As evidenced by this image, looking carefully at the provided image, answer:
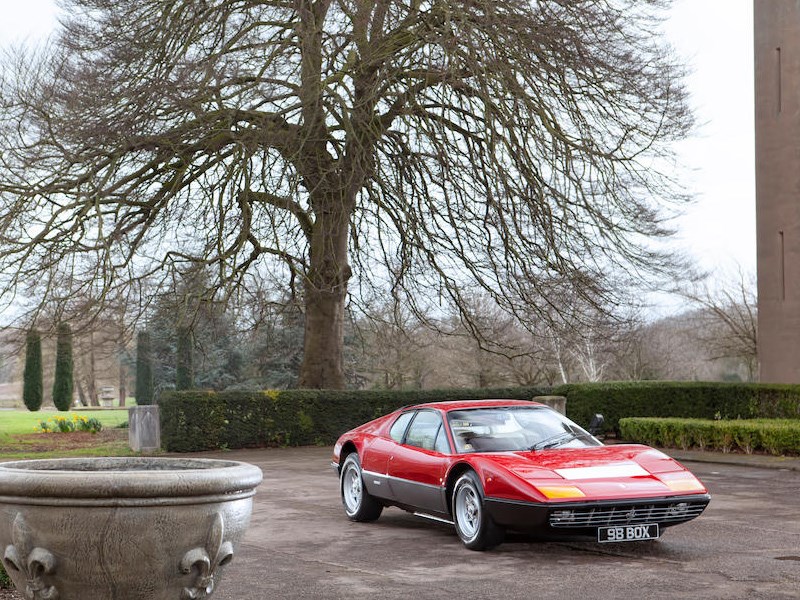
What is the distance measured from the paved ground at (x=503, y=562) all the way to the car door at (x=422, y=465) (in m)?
0.39

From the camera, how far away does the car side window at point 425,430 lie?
36.5ft

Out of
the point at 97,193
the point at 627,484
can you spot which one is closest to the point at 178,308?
the point at 97,193

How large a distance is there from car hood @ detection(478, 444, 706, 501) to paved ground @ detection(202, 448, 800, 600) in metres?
0.59

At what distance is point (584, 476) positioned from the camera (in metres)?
9.46

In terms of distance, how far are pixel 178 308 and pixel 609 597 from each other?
16.1 m

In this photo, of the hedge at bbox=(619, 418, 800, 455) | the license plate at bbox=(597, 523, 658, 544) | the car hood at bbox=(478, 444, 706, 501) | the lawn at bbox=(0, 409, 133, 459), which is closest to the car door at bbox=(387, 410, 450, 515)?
the car hood at bbox=(478, 444, 706, 501)

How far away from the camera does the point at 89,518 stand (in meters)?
5.57

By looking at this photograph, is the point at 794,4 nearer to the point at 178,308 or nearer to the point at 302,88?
the point at 302,88

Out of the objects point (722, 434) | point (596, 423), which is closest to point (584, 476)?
point (596, 423)

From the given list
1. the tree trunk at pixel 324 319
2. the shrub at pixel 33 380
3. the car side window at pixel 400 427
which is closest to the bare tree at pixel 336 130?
the tree trunk at pixel 324 319

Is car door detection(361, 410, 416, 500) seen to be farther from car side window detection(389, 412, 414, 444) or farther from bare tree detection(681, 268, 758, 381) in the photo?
bare tree detection(681, 268, 758, 381)

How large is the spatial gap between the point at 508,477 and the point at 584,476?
0.68m

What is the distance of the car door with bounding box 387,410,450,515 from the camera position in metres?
10.6

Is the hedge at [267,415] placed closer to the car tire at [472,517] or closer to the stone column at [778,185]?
the stone column at [778,185]
